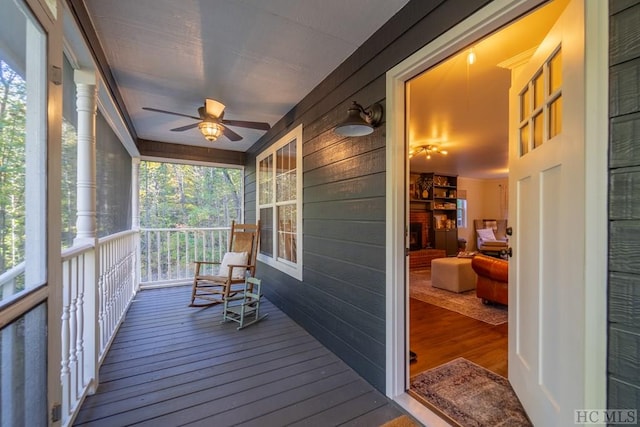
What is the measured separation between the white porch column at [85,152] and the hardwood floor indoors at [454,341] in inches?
97.2

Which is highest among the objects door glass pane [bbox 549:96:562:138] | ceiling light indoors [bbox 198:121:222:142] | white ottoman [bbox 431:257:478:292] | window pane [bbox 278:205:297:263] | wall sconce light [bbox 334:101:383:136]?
ceiling light indoors [bbox 198:121:222:142]

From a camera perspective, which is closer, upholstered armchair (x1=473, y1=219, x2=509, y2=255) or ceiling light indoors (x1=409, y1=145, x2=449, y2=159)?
ceiling light indoors (x1=409, y1=145, x2=449, y2=159)

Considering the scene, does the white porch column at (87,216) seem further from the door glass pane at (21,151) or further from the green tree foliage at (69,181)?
the door glass pane at (21,151)

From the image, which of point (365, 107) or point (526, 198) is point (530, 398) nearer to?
point (526, 198)

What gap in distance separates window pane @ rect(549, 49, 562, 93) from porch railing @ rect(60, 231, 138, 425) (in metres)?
2.51

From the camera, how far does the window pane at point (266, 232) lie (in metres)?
3.85

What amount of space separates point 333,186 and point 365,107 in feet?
2.22

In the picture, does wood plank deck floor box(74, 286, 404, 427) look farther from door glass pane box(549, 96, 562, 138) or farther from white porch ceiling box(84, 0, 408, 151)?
white porch ceiling box(84, 0, 408, 151)

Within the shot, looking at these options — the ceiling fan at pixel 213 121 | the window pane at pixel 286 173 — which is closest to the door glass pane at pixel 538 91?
the ceiling fan at pixel 213 121

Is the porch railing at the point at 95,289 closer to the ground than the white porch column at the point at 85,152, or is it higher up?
closer to the ground

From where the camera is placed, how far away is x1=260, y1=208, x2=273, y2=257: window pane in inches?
152

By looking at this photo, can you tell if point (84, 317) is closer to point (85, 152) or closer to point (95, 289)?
point (95, 289)

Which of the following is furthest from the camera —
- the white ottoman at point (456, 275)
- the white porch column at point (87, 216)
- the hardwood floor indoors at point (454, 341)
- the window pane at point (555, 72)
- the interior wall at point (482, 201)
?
the interior wall at point (482, 201)

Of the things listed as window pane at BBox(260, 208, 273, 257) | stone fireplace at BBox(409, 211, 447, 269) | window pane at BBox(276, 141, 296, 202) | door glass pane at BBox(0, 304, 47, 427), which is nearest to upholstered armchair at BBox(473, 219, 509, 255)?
stone fireplace at BBox(409, 211, 447, 269)
